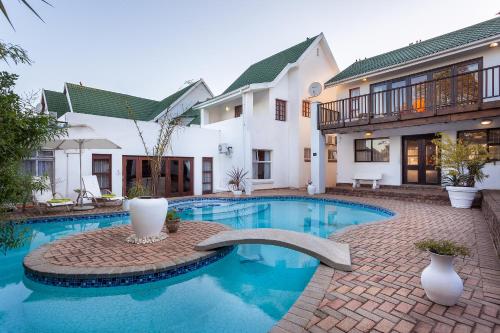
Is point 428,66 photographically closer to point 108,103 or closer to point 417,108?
point 417,108

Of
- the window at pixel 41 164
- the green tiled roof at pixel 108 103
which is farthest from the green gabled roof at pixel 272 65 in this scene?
the window at pixel 41 164

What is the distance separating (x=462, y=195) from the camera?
8.74m

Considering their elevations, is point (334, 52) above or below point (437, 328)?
above

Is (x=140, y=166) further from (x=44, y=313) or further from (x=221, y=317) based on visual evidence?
(x=221, y=317)

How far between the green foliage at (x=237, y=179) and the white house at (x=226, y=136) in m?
0.48

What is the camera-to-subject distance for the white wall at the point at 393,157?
32.9ft

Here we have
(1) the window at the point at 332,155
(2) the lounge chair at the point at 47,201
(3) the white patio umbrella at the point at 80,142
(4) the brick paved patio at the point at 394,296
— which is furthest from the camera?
(1) the window at the point at 332,155

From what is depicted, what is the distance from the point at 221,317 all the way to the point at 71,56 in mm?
16486

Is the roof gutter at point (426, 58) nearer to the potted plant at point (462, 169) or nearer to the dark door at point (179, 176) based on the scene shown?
the potted plant at point (462, 169)

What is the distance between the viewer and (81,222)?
8.23m

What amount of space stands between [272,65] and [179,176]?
9.77 m

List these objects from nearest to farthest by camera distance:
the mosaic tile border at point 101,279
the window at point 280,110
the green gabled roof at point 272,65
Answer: the mosaic tile border at point 101,279
the window at point 280,110
the green gabled roof at point 272,65

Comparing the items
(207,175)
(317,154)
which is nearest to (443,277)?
(317,154)

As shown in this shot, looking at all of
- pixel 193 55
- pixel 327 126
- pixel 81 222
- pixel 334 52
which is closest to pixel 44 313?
pixel 81 222
